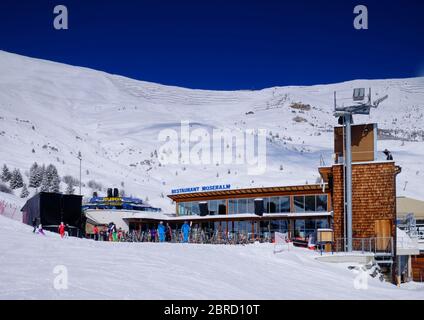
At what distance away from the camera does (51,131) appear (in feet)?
314

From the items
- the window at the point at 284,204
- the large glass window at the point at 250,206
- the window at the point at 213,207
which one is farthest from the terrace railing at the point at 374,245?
the window at the point at 213,207

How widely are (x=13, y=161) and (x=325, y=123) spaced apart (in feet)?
229

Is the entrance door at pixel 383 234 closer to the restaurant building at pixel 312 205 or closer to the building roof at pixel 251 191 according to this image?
the restaurant building at pixel 312 205

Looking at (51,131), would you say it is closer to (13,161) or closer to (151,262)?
(13,161)

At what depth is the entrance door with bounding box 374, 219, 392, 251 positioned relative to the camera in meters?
26.2

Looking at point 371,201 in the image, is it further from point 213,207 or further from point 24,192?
point 24,192

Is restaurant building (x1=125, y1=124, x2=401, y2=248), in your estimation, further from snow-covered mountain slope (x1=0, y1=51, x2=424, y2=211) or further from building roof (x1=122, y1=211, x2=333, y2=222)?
snow-covered mountain slope (x1=0, y1=51, x2=424, y2=211)

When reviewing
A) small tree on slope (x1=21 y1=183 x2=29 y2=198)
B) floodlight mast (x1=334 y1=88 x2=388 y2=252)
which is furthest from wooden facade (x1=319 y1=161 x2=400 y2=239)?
small tree on slope (x1=21 y1=183 x2=29 y2=198)

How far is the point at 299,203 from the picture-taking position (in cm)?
3562

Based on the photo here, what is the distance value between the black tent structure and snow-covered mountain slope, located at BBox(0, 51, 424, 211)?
11545mm

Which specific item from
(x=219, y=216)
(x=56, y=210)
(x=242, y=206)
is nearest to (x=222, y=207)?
(x=219, y=216)

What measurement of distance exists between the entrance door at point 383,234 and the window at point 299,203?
8.90 meters

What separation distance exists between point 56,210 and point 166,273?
17270 millimetres
